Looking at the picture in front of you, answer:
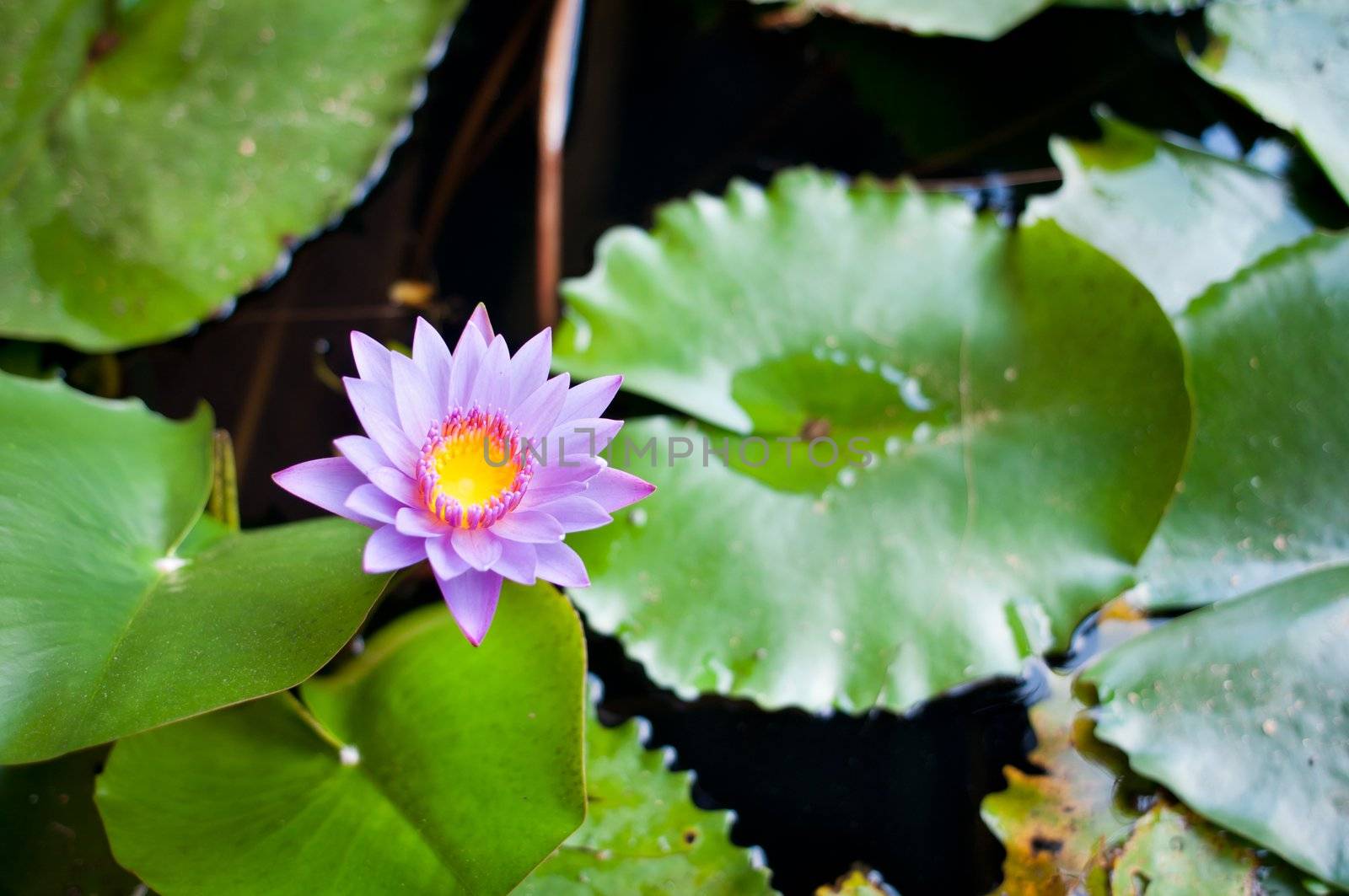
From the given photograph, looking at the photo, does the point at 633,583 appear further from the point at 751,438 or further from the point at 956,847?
the point at 956,847

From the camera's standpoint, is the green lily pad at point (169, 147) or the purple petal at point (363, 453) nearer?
the purple petal at point (363, 453)

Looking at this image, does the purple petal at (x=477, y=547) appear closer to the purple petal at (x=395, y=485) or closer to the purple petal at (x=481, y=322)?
the purple petal at (x=395, y=485)

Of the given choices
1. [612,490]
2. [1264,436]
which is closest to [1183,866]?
[1264,436]

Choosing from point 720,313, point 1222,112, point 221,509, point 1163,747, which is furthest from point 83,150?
point 1222,112

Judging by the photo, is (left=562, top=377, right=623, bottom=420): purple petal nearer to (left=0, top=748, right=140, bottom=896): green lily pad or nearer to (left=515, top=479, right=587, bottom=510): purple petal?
(left=515, top=479, right=587, bottom=510): purple petal

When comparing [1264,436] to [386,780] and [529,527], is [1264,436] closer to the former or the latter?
[529,527]

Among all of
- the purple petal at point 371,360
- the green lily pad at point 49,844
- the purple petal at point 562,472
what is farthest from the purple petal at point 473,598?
the green lily pad at point 49,844
